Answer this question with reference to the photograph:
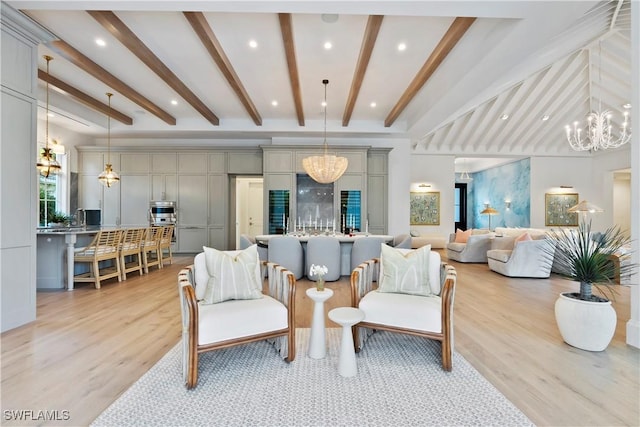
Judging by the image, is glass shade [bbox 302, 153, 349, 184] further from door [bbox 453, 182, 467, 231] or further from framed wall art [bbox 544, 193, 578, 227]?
door [bbox 453, 182, 467, 231]

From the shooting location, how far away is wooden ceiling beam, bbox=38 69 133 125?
4.64 metres

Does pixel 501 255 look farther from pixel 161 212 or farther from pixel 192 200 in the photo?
pixel 161 212

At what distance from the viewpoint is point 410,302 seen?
2324mm

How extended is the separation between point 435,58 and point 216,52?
2856mm

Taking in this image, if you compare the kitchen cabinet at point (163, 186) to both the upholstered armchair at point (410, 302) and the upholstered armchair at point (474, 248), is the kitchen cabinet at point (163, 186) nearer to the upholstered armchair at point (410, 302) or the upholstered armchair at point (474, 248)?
the upholstered armchair at point (410, 302)

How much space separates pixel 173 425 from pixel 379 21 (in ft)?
12.5

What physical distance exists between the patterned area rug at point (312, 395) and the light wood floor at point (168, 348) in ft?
0.60

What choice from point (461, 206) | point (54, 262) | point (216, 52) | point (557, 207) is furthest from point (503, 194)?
point (54, 262)

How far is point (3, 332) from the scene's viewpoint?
2.78m

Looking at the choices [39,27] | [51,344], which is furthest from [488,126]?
[51,344]

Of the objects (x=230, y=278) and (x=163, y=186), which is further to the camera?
(x=163, y=186)

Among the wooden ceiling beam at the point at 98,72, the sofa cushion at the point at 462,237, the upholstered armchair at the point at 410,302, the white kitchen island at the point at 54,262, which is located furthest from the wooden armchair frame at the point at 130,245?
the sofa cushion at the point at 462,237

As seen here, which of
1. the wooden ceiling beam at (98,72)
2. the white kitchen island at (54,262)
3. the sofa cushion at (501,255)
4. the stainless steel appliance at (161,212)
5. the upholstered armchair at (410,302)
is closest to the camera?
the upholstered armchair at (410,302)

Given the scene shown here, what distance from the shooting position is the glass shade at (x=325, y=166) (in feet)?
17.2
